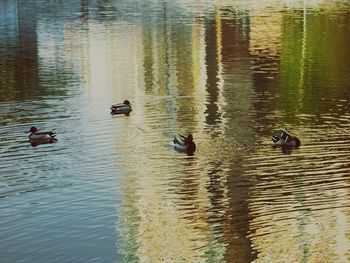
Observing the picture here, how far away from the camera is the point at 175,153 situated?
106 feet

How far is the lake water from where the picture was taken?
892 inches

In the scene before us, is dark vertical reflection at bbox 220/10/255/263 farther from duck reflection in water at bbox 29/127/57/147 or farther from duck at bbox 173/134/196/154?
duck reflection in water at bbox 29/127/57/147

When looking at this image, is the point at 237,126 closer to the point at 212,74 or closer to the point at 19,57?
the point at 212,74

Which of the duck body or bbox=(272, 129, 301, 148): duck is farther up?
the duck body

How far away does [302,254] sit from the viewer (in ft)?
70.5

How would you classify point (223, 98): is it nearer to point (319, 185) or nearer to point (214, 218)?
point (319, 185)

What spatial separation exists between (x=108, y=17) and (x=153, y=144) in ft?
220

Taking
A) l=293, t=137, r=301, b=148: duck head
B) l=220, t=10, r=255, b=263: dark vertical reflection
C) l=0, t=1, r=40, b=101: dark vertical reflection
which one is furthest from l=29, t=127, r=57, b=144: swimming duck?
l=0, t=1, r=40, b=101: dark vertical reflection

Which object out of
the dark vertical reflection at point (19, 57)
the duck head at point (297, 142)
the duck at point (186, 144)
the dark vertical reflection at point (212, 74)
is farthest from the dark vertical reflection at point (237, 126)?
the dark vertical reflection at point (19, 57)

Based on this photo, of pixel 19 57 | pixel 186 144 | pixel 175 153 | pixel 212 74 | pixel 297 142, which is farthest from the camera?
pixel 19 57

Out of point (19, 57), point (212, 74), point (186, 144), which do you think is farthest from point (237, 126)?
point (19, 57)

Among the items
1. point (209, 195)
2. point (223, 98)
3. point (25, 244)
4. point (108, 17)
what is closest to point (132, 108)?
point (223, 98)

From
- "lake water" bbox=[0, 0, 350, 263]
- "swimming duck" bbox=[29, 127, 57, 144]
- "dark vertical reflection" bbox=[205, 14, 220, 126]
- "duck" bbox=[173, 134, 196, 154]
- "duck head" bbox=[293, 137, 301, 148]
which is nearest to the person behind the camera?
"lake water" bbox=[0, 0, 350, 263]

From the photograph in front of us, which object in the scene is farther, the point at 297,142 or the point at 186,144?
the point at 297,142
